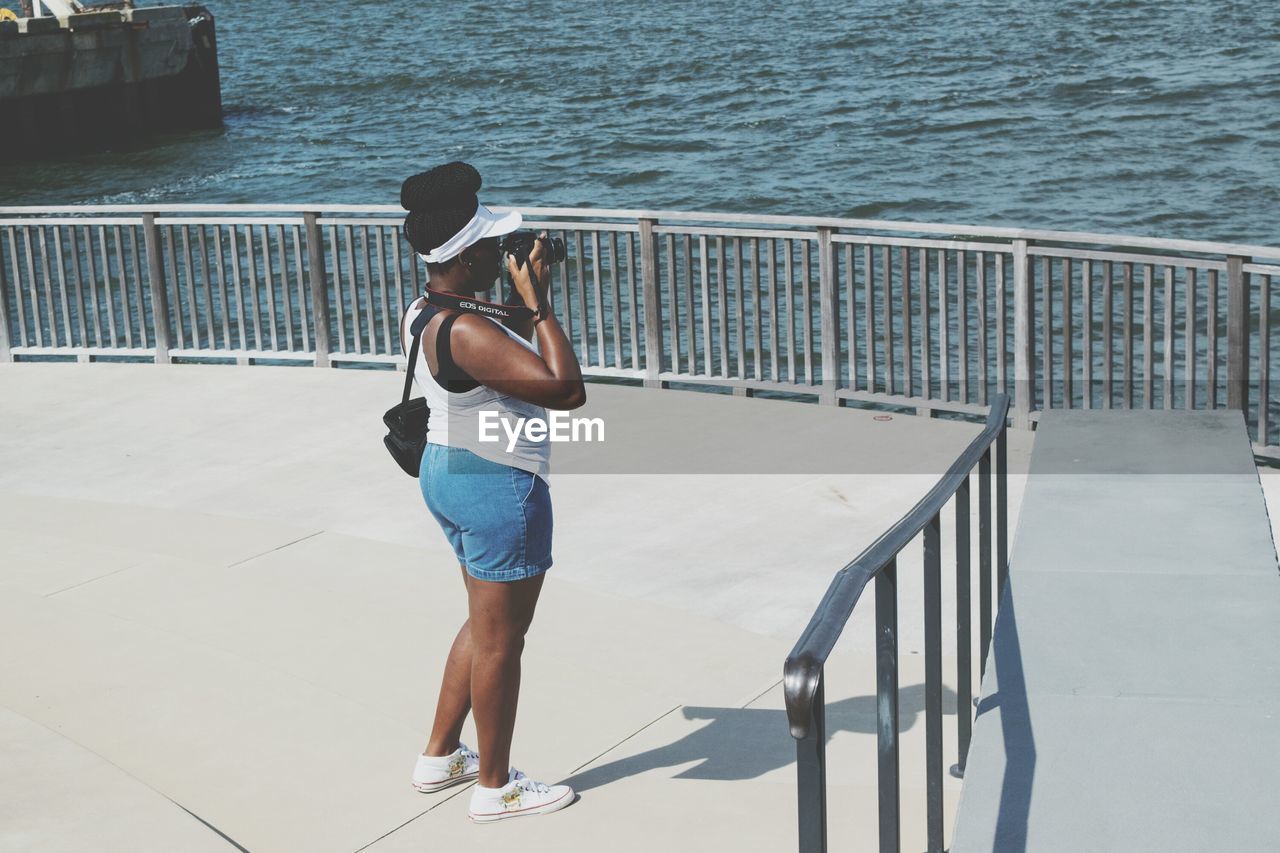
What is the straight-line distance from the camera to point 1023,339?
843 centimetres

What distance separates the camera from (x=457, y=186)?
385 cm

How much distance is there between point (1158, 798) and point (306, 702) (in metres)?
2.81

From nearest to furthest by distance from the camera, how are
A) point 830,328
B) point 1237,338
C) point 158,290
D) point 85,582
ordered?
point 85,582, point 1237,338, point 830,328, point 158,290

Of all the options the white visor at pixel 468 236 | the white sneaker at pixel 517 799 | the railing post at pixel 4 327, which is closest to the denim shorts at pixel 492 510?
the white visor at pixel 468 236

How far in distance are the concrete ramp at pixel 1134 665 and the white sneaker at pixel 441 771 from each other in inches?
59.3

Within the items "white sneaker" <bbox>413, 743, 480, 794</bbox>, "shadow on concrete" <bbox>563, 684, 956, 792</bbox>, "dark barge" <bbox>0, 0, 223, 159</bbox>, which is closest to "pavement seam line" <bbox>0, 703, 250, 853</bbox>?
"white sneaker" <bbox>413, 743, 480, 794</bbox>

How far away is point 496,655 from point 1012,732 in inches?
52.3

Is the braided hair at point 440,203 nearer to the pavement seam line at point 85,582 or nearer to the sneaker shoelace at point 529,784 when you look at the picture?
the sneaker shoelace at point 529,784

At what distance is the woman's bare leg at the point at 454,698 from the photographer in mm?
4180

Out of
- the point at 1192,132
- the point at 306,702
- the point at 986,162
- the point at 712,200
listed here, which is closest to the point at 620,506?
the point at 306,702

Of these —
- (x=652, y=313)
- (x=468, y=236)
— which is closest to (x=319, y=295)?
(x=652, y=313)

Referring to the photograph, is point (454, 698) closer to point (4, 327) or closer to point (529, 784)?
point (529, 784)

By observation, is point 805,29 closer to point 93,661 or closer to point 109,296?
point 109,296

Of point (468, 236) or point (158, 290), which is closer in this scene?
point (468, 236)
